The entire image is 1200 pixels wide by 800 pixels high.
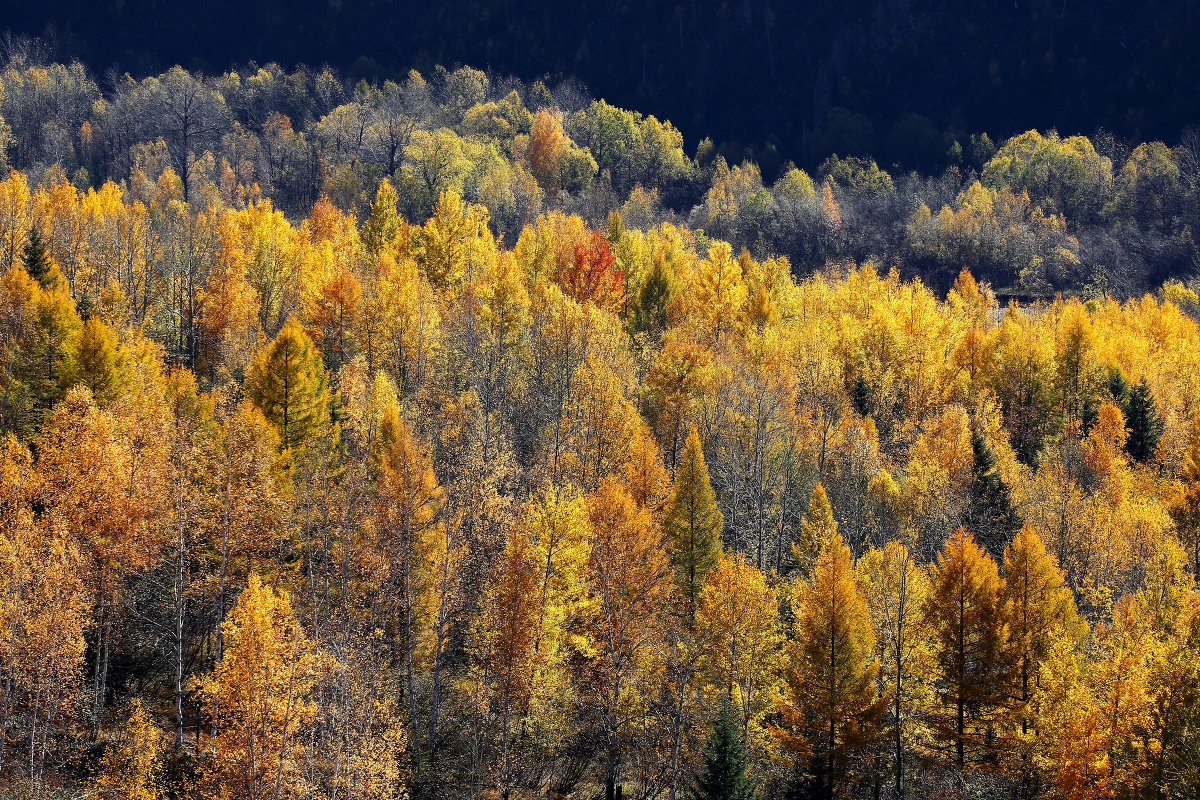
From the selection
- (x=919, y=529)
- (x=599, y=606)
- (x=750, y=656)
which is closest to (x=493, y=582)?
(x=599, y=606)

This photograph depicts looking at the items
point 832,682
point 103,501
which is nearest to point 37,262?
point 103,501

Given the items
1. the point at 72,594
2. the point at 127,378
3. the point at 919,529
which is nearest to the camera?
the point at 72,594

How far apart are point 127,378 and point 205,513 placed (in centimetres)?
890

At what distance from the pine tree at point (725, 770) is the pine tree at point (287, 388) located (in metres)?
24.1

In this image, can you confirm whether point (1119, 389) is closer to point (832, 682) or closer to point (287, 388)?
point (832, 682)

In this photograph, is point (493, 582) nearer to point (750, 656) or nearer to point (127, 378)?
point (750, 656)

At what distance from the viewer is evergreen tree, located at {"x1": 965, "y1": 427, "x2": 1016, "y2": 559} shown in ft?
170

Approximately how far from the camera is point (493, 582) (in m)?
40.1

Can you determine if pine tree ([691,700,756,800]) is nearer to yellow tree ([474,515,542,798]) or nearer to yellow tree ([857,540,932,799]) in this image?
yellow tree ([474,515,542,798])

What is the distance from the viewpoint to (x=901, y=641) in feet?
135

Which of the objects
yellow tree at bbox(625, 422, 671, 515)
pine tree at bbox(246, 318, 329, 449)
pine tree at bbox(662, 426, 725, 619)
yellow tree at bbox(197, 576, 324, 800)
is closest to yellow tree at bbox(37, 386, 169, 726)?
pine tree at bbox(246, 318, 329, 449)

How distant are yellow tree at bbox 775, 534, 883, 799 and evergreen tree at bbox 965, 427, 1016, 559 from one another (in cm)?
1509

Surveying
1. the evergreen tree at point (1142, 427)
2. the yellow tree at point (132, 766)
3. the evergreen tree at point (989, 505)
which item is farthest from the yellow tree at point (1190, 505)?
the yellow tree at point (132, 766)

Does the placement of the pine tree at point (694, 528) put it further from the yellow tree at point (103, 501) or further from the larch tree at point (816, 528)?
the yellow tree at point (103, 501)
